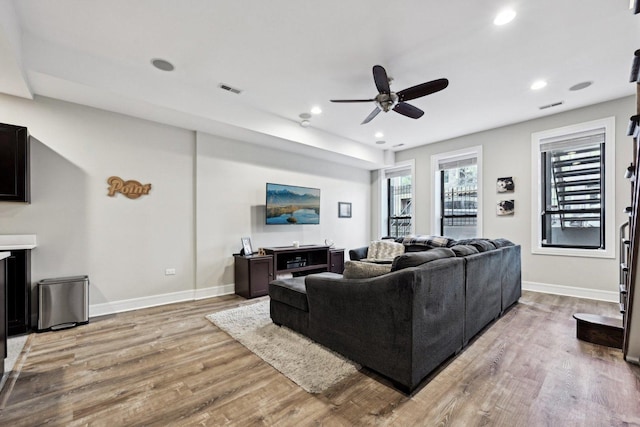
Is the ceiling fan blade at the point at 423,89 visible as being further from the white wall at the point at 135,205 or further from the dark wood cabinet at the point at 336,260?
the dark wood cabinet at the point at 336,260

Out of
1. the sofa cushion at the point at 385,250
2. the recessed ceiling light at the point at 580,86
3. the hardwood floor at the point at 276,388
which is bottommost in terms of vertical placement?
the hardwood floor at the point at 276,388

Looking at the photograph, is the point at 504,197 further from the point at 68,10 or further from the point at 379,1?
the point at 68,10

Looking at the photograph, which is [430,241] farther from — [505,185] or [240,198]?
[240,198]

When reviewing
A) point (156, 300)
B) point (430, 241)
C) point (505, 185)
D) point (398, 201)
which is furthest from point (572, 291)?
point (156, 300)

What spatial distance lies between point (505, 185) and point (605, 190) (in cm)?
130

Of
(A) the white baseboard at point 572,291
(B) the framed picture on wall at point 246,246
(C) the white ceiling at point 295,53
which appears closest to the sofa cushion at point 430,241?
(A) the white baseboard at point 572,291

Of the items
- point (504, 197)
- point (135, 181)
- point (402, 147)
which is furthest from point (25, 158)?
point (504, 197)

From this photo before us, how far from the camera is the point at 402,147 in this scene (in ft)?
21.8

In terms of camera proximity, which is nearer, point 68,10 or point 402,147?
point 68,10

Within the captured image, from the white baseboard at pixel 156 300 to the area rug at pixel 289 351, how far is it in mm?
1008

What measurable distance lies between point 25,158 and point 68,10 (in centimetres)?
161

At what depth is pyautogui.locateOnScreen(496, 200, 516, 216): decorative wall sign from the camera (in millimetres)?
5102

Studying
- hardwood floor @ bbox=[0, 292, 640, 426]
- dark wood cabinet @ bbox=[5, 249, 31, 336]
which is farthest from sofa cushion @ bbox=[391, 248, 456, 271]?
dark wood cabinet @ bbox=[5, 249, 31, 336]

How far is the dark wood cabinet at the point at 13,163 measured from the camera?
2896mm
